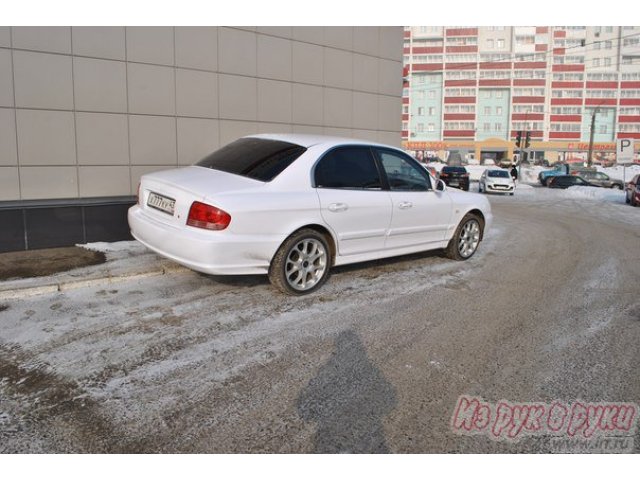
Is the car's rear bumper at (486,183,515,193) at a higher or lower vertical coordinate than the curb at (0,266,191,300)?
higher

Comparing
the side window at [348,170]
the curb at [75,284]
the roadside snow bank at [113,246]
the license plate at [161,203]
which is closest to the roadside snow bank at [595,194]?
the side window at [348,170]

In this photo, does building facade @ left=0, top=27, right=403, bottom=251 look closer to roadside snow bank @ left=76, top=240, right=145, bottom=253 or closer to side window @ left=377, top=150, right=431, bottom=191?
roadside snow bank @ left=76, top=240, right=145, bottom=253

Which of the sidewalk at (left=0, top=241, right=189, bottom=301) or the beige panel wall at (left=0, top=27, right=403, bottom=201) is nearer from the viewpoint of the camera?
the sidewalk at (left=0, top=241, right=189, bottom=301)

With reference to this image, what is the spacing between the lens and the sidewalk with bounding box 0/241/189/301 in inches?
215

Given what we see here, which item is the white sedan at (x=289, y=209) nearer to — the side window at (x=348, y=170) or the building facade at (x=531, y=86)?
the side window at (x=348, y=170)

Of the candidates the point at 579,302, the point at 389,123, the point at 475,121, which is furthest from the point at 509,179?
the point at 475,121

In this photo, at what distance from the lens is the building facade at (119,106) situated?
7250 millimetres

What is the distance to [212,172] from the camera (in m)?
5.64

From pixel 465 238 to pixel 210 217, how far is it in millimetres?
4131

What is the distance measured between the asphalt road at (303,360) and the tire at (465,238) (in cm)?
107

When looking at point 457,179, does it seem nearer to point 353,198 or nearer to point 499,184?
point 499,184

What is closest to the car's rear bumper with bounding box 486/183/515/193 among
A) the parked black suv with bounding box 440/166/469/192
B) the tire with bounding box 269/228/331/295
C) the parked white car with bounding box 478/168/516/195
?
the parked white car with bounding box 478/168/516/195

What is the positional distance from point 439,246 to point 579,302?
2055 mm

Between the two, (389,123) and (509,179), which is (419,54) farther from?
(389,123)
